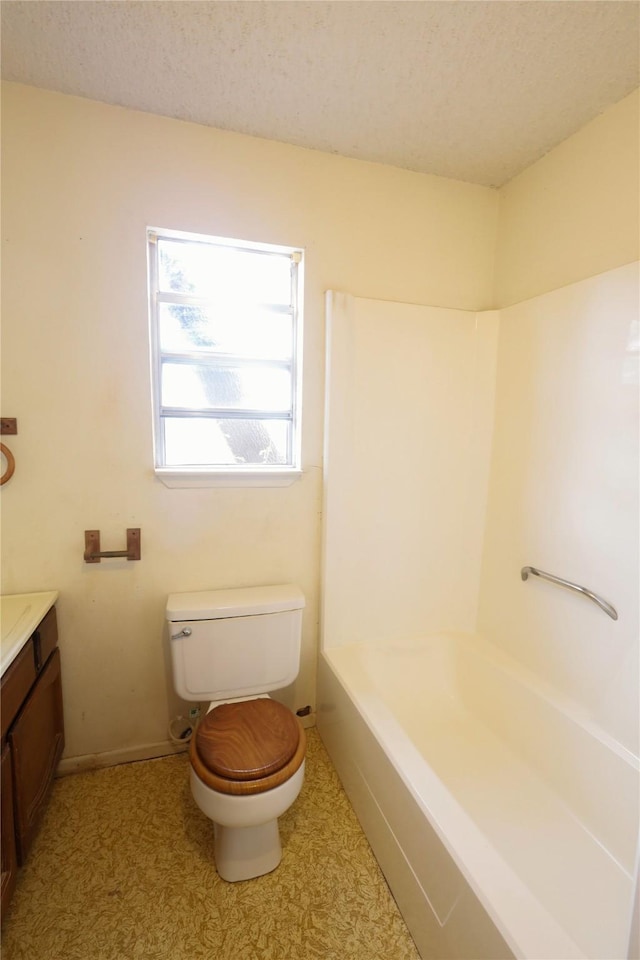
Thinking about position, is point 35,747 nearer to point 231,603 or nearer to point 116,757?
point 116,757

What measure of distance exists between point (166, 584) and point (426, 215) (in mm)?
1967

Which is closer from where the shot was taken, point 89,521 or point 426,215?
point 89,521

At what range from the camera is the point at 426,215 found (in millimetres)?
1761

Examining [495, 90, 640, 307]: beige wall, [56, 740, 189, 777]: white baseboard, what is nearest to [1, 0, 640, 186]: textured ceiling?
[495, 90, 640, 307]: beige wall

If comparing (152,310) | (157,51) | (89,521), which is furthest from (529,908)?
(157,51)

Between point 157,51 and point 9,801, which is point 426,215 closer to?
point 157,51

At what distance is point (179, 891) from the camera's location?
4.00 feet

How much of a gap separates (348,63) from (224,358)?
1029mm

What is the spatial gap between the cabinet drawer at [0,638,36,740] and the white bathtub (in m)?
1.07

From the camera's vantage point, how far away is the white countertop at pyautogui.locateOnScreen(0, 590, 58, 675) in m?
1.10

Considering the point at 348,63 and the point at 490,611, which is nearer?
the point at 348,63

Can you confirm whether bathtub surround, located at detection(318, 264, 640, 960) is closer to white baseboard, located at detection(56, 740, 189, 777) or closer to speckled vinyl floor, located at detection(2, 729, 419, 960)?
speckled vinyl floor, located at detection(2, 729, 419, 960)

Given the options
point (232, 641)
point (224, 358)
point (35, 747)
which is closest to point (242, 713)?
point (232, 641)

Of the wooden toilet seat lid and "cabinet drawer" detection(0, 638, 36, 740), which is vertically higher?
"cabinet drawer" detection(0, 638, 36, 740)
